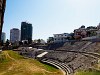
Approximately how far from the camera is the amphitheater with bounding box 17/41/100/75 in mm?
42594

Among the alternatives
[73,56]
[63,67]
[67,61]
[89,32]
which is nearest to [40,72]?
[63,67]

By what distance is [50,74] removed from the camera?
4172 cm

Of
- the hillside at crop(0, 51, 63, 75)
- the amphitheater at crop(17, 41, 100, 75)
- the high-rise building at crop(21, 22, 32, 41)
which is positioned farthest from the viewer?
the high-rise building at crop(21, 22, 32, 41)

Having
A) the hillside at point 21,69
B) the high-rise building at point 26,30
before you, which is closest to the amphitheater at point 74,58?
the hillside at point 21,69

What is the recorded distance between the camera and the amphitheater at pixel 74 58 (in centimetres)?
4259

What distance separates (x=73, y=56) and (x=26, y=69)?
12868 millimetres

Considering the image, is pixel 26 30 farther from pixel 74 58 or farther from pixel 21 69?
pixel 21 69

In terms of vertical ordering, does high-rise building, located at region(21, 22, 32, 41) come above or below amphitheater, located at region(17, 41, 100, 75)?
above

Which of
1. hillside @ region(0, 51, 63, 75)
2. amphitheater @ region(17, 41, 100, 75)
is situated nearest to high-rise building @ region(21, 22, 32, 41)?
amphitheater @ region(17, 41, 100, 75)

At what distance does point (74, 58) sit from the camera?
168 feet

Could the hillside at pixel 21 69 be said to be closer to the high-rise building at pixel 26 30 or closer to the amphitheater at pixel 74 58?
the amphitheater at pixel 74 58

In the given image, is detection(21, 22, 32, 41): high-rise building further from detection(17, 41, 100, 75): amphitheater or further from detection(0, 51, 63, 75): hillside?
detection(0, 51, 63, 75): hillside

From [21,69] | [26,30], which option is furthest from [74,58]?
[26,30]

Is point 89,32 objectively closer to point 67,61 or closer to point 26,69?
point 67,61
